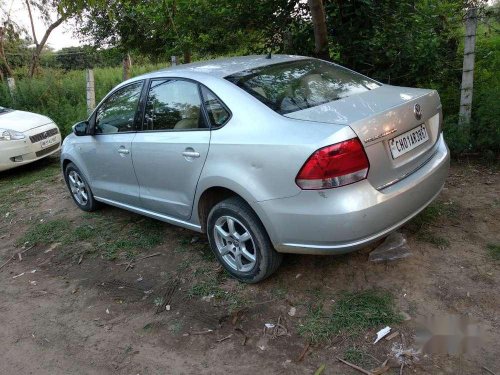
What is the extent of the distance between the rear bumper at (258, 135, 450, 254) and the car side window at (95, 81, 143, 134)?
6.09 ft

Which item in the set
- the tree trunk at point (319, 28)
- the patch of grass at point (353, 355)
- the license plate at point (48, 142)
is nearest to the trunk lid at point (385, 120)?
the patch of grass at point (353, 355)

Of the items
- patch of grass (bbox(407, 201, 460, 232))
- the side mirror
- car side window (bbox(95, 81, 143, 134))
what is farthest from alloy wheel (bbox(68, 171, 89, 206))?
patch of grass (bbox(407, 201, 460, 232))

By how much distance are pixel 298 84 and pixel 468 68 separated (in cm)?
264

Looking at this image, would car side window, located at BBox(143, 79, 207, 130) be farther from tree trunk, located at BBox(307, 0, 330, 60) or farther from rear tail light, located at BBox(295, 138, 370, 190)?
tree trunk, located at BBox(307, 0, 330, 60)

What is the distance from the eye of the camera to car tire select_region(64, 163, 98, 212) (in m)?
5.21

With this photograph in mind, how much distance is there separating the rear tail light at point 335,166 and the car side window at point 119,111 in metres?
2.04

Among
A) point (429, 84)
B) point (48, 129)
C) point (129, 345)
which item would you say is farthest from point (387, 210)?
point (48, 129)

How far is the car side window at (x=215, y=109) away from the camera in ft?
10.7

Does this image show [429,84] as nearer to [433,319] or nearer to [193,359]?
[433,319]

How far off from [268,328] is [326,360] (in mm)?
471

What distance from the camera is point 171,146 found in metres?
3.60

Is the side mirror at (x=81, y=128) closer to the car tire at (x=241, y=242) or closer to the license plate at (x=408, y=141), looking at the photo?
the car tire at (x=241, y=242)

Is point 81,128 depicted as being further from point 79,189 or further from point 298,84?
point 298,84

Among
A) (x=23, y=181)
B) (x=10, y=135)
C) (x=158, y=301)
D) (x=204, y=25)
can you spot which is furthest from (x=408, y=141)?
(x=10, y=135)
